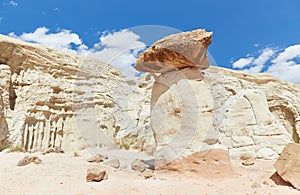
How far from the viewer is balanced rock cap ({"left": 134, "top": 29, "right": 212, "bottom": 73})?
6.36m

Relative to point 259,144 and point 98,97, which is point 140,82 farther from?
point 259,144

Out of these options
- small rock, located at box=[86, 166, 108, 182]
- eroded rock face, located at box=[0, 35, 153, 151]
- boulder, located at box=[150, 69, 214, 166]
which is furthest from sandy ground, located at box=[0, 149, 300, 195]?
eroded rock face, located at box=[0, 35, 153, 151]

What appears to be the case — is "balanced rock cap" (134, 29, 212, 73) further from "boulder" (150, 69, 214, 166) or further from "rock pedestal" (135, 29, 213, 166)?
"boulder" (150, 69, 214, 166)

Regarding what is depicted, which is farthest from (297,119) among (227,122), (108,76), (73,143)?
(73,143)

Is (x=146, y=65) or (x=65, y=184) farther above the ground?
(x=146, y=65)

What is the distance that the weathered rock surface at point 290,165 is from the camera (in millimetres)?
4703

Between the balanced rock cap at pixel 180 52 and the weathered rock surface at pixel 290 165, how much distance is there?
278 cm

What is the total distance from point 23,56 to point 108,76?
5.18 meters

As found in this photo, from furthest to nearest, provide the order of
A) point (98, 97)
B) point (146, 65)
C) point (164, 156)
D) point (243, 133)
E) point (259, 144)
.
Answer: point (98, 97), point (243, 133), point (259, 144), point (146, 65), point (164, 156)

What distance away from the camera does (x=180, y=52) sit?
20.9 ft

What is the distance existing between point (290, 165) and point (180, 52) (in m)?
3.27

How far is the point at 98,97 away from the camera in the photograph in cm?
1447

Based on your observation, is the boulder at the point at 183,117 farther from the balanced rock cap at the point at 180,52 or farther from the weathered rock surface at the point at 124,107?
the balanced rock cap at the point at 180,52

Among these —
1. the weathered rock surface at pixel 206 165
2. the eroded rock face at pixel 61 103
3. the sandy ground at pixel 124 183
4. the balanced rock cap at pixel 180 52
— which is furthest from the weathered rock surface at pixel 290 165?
the eroded rock face at pixel 61 103
